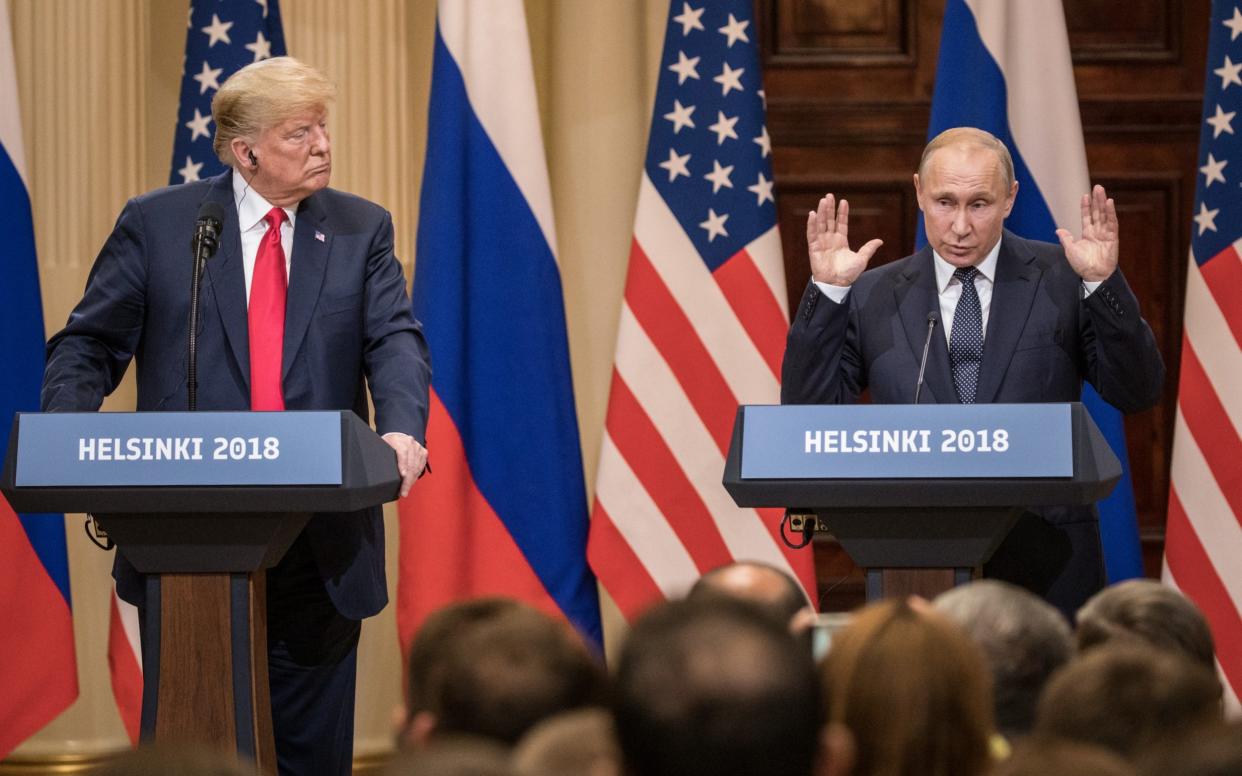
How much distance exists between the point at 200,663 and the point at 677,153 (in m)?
2.79

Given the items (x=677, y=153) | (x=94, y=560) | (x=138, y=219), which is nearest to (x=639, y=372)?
(x=677, y=153)

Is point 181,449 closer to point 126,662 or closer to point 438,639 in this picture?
point 438,639

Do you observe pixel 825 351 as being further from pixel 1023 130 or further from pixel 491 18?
pixel 491 18

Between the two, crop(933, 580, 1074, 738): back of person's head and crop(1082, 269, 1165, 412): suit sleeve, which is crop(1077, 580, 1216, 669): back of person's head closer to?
crop(933, 580, 1074, 738): back of person's head

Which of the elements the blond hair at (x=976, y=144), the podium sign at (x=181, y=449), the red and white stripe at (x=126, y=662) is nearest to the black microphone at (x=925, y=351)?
the blond hair at (x=976, y=144)

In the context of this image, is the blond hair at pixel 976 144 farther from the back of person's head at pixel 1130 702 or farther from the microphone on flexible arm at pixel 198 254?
the back of person's head at pixel 1130 702

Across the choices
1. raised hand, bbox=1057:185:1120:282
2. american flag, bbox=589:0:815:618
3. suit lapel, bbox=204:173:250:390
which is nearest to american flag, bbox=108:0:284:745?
american flag, bbox=589:0:815:618

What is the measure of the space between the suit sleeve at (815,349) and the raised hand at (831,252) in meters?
0.04

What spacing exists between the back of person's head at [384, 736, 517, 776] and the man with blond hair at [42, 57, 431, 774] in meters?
1.89

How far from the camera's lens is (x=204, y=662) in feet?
9.54

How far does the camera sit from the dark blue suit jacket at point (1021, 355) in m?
3.40

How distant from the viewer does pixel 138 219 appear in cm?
347

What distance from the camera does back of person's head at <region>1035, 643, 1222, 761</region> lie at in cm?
170

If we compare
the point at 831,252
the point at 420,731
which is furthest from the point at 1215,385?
the point at 420,731
